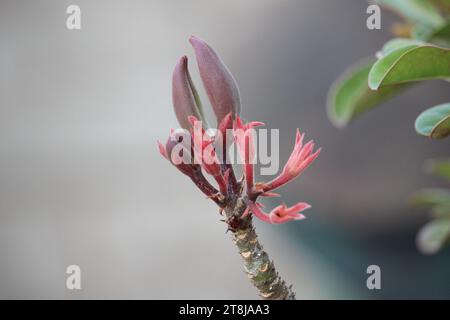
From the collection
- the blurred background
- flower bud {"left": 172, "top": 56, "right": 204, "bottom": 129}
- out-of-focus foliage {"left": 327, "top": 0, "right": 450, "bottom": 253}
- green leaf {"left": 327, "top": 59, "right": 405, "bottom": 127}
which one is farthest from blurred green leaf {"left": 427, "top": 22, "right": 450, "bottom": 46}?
the blurred background

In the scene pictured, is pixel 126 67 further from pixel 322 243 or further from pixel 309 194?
pixel 322 243

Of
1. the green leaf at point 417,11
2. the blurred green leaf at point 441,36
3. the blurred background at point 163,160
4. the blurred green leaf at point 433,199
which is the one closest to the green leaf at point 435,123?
the blurred green leaf at point 441,36

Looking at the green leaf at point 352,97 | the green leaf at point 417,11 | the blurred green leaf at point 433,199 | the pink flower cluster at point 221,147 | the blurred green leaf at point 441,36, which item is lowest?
the blurred green leaf at point 433,199

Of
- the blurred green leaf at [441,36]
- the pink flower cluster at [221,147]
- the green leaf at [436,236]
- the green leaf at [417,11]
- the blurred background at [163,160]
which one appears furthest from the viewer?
the blurred background at [163,160]

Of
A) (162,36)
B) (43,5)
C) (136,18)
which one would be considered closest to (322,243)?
(162,36)

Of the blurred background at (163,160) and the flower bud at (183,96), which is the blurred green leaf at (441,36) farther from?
the blurred background at (163,160)

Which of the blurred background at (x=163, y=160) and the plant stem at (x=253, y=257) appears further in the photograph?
the blurred background at (x=163, y=160)

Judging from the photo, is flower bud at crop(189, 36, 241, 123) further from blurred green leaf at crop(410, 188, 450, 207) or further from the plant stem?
blurred green leaf at crop(410, 188, 450, 207)
